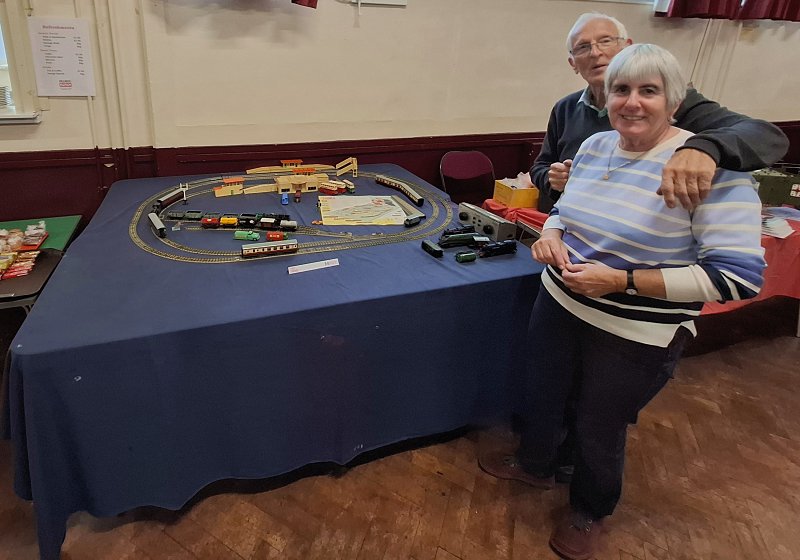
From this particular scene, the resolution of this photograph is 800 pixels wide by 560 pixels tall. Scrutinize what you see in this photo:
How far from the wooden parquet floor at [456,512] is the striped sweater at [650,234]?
81cm

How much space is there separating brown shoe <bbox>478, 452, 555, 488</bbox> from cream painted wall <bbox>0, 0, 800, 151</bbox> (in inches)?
77.8

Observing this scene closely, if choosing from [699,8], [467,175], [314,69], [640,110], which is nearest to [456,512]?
[640,110]

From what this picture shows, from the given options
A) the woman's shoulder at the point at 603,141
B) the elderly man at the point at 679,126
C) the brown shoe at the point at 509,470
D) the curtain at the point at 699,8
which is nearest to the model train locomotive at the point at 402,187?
the elderly man at the point at 679,126

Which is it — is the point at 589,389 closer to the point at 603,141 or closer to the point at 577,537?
the point at 577,537

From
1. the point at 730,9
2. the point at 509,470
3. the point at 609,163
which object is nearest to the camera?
the point at 609,163

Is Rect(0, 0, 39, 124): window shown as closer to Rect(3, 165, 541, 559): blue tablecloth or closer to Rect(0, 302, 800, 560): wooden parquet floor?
Rect(3, 165, 541, 559): blue tablecloth

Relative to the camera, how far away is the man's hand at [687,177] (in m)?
1.16

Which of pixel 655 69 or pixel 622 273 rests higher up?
pixel 655 69

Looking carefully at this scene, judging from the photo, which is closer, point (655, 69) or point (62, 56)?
point (655, 69)

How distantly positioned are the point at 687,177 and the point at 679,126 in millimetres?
352

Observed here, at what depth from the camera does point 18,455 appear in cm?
140

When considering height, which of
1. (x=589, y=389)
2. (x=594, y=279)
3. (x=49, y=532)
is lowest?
(x=49, y=532)

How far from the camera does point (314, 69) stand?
291cm

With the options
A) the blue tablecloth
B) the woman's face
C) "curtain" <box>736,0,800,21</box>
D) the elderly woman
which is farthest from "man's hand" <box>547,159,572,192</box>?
"curtain" <box>736,0,800,21</box>
